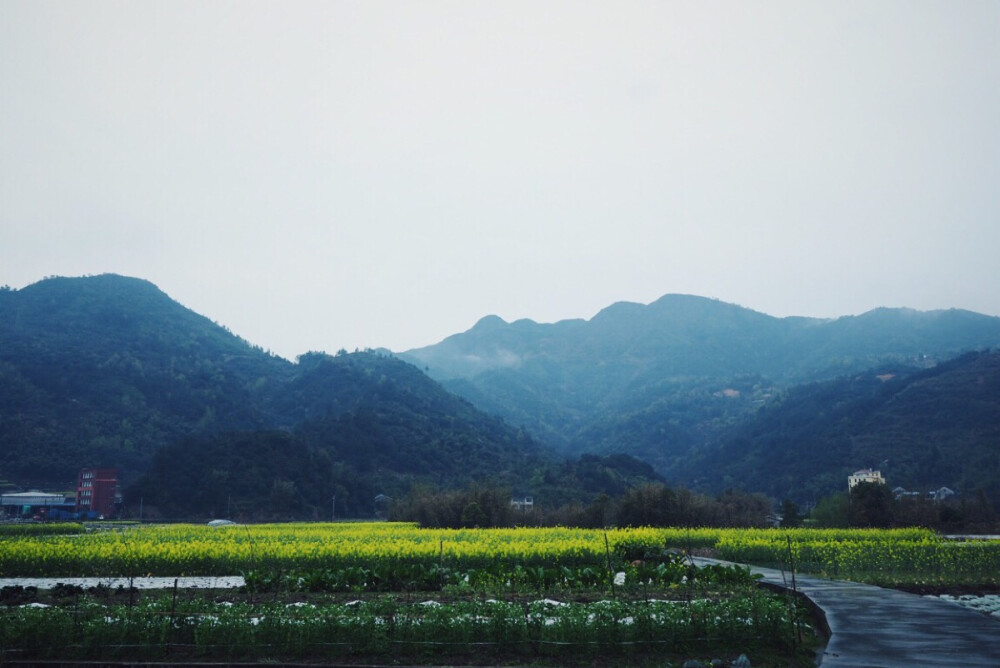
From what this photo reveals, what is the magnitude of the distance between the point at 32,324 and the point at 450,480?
119 metres

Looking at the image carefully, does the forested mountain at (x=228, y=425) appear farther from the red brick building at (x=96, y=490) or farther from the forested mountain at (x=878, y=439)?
the forested mountain at (x=878, y=439)

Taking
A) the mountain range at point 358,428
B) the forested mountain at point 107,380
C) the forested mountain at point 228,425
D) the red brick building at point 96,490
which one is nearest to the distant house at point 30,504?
the red brick building at point 96,490

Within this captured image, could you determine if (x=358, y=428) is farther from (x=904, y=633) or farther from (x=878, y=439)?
(x=904, y=633)

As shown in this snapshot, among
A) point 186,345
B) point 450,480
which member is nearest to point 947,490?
point 450,480

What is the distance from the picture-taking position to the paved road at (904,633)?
968cm

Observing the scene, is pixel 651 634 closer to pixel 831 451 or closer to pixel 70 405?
pixel 831 451

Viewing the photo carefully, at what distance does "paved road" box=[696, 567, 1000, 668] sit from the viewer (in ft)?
Result: 31.8

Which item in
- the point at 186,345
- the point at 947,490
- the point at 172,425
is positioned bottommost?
the point at 947,490

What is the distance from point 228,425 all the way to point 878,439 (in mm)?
98851

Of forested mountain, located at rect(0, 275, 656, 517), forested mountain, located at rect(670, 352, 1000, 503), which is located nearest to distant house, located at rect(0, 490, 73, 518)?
forested mountain, located at rect(0, 275, 656, 517)

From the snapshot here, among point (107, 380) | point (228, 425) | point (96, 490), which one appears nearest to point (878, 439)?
point (96, 490)

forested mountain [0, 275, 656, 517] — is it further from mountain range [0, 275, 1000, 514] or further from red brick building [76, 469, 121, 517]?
red brick building [76, 469, 121, 517]

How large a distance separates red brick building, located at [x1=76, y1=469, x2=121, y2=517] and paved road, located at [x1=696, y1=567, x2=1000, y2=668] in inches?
3399

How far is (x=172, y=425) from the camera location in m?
117
